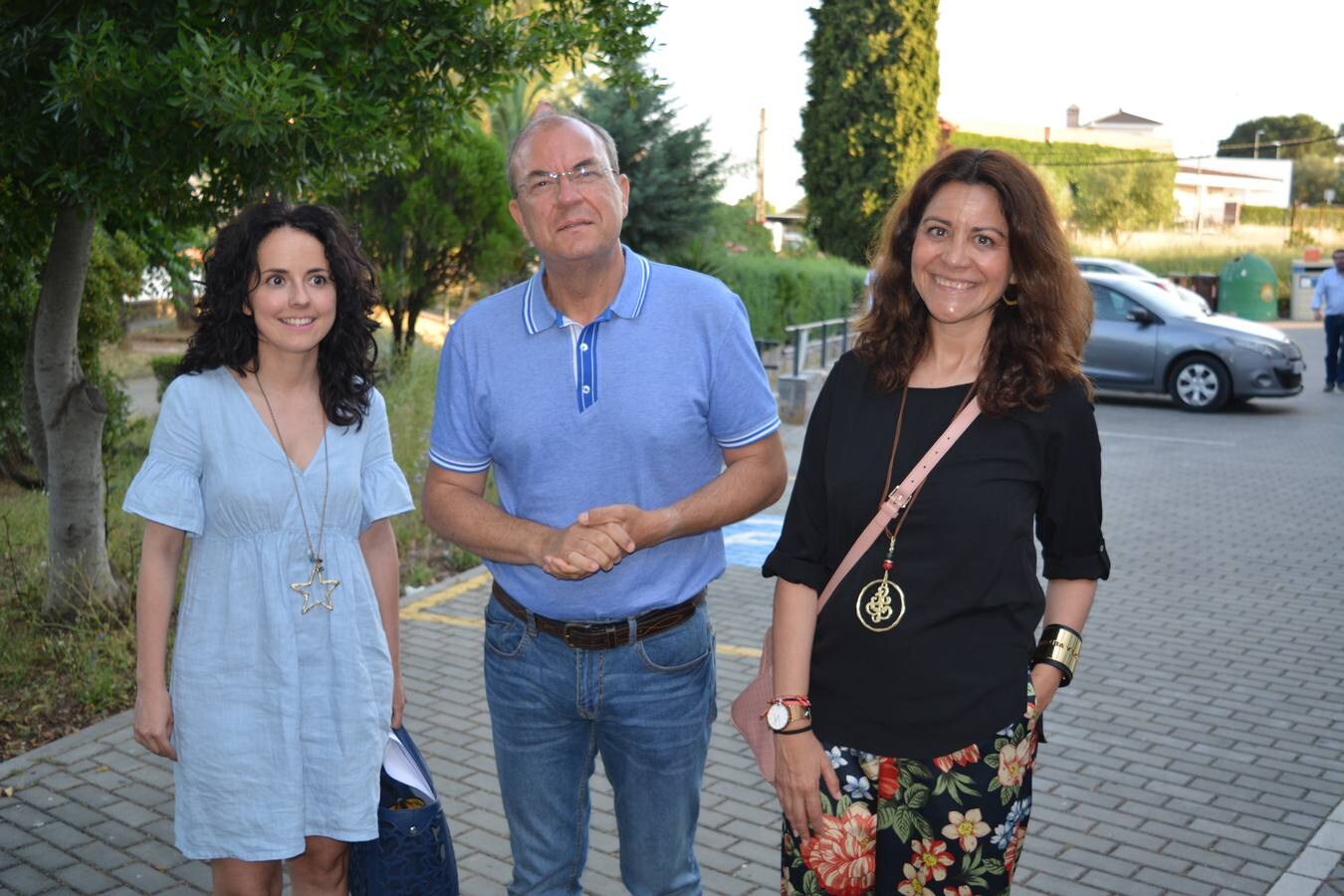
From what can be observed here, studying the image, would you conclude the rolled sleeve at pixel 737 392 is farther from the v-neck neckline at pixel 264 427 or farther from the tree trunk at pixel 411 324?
the tree trunk at pixel 411 324

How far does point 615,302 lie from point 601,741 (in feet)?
3.31

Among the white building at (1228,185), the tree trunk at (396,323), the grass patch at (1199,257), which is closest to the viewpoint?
the tree trunk at (396,323)

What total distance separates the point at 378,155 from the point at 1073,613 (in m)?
4.35

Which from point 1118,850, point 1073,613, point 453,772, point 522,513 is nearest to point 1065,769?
point 1118,850

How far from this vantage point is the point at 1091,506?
2.59m

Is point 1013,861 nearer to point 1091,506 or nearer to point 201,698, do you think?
point 1091,506

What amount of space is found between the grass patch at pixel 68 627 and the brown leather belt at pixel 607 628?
336cm

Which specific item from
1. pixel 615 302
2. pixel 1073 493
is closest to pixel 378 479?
pixel 615 302

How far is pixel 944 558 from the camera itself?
2479 mm

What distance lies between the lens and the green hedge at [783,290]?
20516mm

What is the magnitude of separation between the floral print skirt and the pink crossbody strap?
413 mm

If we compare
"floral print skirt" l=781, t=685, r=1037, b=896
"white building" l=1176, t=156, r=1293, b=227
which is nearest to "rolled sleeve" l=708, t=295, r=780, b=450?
"floral print skirt" l=781, t=685, r=1037, b=896

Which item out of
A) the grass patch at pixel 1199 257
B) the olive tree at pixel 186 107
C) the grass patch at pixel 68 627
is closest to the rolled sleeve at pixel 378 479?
the olive tree at pixel 186 107

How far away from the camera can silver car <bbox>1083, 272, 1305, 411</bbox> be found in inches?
636
